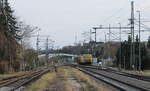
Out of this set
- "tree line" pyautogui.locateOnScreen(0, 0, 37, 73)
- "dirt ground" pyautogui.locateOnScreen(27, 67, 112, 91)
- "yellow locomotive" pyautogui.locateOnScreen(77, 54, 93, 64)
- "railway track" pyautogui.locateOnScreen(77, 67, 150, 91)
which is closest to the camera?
"dirt ground" pyautogui.locateOnScreen(27, 67, 112, 91)

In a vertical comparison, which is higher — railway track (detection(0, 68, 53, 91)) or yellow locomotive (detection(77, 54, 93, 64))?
yellow locomotive (detection(77, 54, 93, 64))

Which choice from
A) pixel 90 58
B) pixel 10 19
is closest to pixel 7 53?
pixel 10 19

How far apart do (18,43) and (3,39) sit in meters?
13.3

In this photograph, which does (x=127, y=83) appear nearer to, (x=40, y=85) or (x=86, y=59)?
(x=40, y=85)

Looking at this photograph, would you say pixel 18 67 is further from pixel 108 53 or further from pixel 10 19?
pixel 108 53

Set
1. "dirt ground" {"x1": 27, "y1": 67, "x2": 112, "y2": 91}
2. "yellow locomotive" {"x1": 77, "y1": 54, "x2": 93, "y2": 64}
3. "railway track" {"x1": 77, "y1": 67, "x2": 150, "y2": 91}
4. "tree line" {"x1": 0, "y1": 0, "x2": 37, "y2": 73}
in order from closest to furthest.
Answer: "dirt ground" {"x1": 27, "y1": 67, "x2": 112, "y2": 91} < "railway track" {"x1": 77, "y1": 67, "x2": 150, "y2": 91} < "tree line" {"x1": 0, "y1": 0, "x2": 37, "y2": 73} < "yellow locomotive" {"x1": 77, "y1": 54, "x2": 93, "y2": 64}

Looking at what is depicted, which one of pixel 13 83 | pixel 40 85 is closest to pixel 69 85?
pixel 40 85

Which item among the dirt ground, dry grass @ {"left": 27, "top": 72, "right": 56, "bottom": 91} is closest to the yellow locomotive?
the dirt ground

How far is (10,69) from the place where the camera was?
2657 inches

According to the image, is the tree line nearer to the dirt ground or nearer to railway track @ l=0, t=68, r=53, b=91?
railway track @ l=0, t=68, r=53, b=91

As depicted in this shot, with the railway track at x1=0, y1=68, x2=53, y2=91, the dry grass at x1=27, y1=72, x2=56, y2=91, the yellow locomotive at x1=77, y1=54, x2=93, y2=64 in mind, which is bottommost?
the railway track at x1=0, y1=68, x2=53, y2=91

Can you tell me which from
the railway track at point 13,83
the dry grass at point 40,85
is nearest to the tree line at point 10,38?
the railway track at point 13,83

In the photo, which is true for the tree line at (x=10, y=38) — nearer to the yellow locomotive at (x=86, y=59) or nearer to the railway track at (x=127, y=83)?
the yellow locomotive at (x=86, y=59)

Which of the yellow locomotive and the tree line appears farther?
the yellow locomotive
